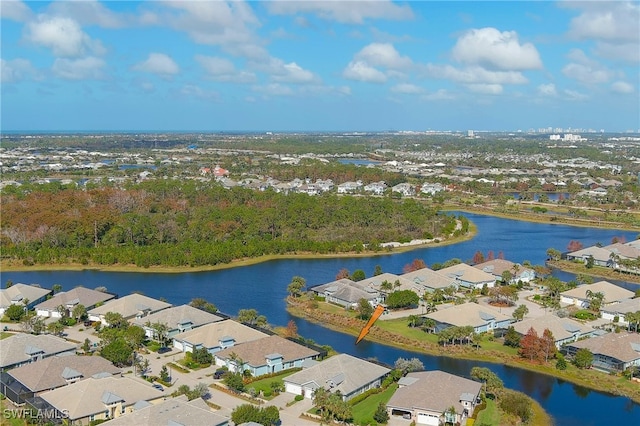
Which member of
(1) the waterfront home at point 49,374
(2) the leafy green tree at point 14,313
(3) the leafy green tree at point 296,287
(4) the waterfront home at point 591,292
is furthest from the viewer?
(3) the leafy green tree at point 296,287

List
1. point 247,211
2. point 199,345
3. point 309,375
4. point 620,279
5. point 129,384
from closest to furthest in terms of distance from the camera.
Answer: point 129,384
point 309,375
point 199,345
point 620,279
point 247,211

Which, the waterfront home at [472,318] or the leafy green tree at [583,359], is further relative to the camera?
the waterfront home at [472,318]

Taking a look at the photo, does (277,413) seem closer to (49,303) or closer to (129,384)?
(129,384)

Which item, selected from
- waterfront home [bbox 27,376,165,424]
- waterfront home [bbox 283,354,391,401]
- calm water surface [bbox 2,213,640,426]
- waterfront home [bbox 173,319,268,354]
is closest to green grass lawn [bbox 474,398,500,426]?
calm water surface [bbox 2,213,640,426]

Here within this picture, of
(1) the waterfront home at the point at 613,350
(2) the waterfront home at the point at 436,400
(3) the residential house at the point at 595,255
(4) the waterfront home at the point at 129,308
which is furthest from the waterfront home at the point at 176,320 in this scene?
(3) the residential house at the point at 595,255

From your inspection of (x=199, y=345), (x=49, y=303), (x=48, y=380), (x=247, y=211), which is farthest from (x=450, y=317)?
(x=247, y=211)

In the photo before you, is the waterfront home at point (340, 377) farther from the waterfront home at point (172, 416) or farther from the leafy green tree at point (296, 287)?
the leafy green tree at point (296, 287)
